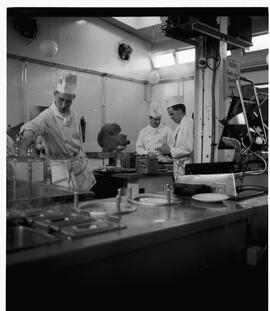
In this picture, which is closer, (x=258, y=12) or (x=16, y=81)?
(x=258, y=12)

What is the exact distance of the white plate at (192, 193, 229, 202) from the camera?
6.93ft

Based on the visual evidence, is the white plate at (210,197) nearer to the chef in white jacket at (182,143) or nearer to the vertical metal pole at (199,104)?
the vertical metal pole at (199,104)

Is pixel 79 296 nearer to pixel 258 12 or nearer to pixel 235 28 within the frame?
pixel 258 12

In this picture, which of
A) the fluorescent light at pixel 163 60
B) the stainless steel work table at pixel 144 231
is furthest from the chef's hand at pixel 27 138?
the fluorescent light at pixel 163 60

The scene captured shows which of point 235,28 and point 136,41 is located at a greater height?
point 136,41

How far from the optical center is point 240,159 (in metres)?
2.65

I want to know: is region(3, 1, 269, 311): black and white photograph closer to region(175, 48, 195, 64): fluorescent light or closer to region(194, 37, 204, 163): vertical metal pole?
region(194, 37, 204, 163): vertical metal pole

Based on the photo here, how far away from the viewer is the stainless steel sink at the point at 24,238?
1.19m

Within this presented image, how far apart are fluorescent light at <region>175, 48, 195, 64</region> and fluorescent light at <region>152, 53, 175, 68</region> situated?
151 mm

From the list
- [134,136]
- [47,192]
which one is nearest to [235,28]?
[47,192]

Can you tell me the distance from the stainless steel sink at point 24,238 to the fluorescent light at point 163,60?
6727 millimetres

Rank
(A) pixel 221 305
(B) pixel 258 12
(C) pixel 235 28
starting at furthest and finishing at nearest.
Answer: (C) pixel 235 28 < (A) pixel 221 305 < (B) pixel 258 12

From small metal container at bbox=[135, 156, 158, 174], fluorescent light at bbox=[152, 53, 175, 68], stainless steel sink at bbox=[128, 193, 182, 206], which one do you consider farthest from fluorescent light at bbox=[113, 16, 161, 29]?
stainless steel sink at bbox=[128, 193, 182, 206]

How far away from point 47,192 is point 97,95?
185 inches
